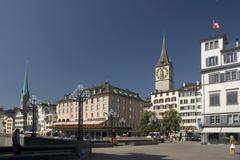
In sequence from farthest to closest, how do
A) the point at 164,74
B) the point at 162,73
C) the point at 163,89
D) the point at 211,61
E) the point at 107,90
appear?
the point at 162,73, the point at 164,74, the point at 163,89, the point at 107,90, the point at 211,61

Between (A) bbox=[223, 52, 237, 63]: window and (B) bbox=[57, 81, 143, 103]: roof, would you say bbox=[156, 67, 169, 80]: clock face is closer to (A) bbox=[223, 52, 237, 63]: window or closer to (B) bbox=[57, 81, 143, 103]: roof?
(B) bbox=[57, 81, 143, 103]: roof

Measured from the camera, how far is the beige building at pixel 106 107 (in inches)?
4712

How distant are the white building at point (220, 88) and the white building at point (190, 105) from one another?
214ft

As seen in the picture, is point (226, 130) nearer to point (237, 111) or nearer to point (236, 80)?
point (237, 111)

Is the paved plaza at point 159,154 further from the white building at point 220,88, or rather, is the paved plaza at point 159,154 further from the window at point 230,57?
the window at point 230,57

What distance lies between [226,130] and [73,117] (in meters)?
84.4

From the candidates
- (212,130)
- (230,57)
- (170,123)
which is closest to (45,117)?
(170,123)

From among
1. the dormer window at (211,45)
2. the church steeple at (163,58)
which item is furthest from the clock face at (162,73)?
the dormer window at (211,45)

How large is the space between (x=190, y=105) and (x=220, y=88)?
233ft

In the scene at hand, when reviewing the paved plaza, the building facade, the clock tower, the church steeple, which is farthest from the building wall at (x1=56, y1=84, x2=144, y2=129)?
the paved plaza

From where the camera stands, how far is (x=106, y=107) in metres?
120

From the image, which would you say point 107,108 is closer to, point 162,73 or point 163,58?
point 162,73

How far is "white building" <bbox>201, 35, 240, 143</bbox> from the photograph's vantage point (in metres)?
→ 57.9

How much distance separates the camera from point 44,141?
36.5 meters
